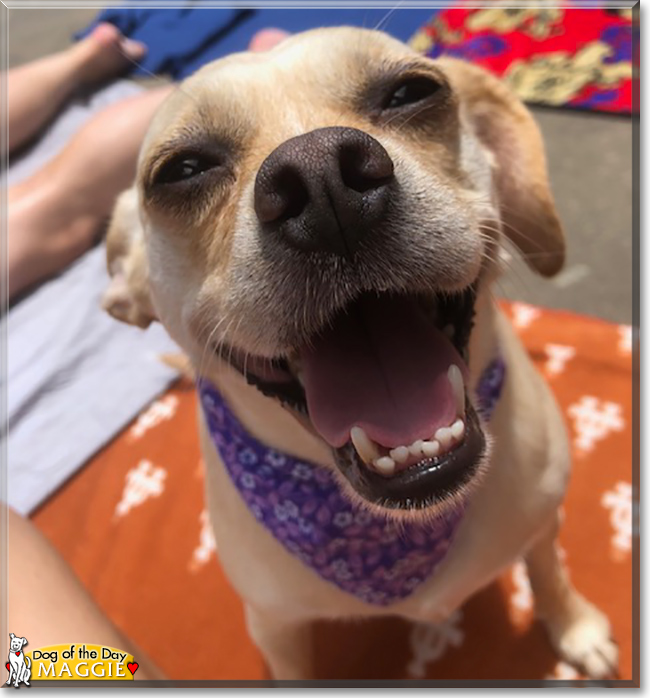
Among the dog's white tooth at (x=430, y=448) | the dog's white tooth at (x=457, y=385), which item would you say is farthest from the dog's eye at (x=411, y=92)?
the dog's white tooth at (x=430, y=448)

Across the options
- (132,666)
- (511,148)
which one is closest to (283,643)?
(132,666)

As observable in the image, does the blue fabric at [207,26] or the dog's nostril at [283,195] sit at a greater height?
the dog's nostril at [283,195]

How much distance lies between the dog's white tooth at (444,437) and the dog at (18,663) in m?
0.81

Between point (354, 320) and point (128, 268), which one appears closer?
point (354, 320)

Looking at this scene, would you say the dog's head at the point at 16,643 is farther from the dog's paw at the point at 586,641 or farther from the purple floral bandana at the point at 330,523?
the dog's paw at the point at 586,641

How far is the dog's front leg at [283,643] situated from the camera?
4.76 ft

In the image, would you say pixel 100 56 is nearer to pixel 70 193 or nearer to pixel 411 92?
pixel 70 193

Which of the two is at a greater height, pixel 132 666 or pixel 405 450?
pixel 405 450

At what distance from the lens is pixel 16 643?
4.02ft

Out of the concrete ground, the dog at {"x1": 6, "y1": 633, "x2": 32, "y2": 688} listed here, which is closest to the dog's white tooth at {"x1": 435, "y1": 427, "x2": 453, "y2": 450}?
the dog at {"x1": 6, "y1": 633, "x2": 32, "y2": 688}

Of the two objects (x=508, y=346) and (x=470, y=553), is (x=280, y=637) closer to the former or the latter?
(x=470, y=553)

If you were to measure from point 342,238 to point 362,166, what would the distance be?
0.09 m

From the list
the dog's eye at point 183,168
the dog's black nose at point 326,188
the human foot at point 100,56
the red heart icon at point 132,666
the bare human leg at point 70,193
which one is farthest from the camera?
the human foot at point 100,56

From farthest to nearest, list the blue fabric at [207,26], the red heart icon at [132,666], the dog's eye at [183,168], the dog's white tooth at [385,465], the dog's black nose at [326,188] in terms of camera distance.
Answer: the blue fabric at [207,26] < the red heart icon at [132,666] < the dog's eye at [183,168] < the dog's white tooth at [385,465] < the dog's black nose at [326,188]
